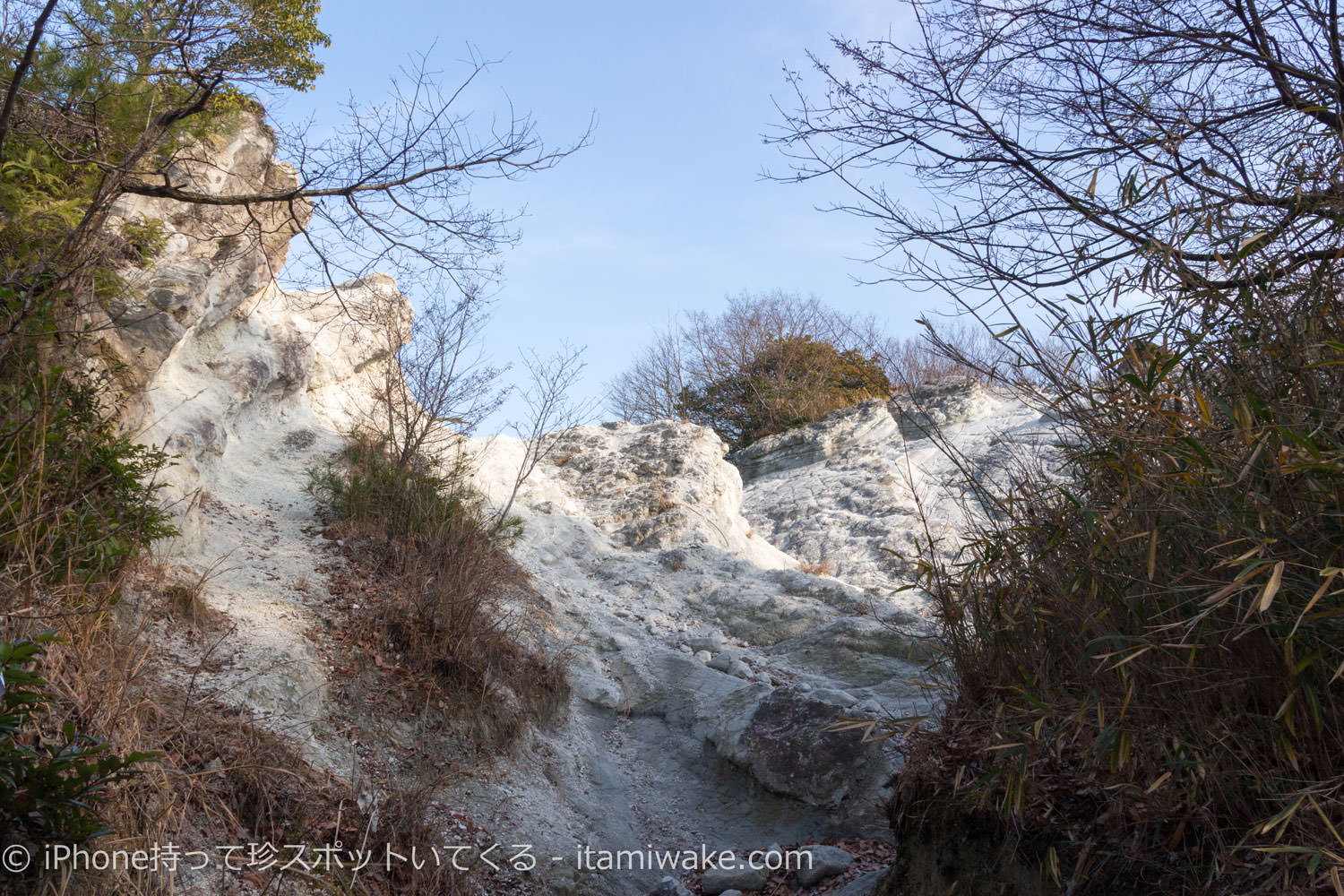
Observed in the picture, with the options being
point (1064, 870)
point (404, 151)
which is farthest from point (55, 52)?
point (1064, 870)

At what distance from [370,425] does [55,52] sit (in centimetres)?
459

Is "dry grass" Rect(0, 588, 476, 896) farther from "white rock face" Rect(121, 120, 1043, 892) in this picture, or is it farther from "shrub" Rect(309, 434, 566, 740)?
"shrub" Rect(309, 434, 566, 740)

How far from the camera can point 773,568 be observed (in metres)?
10.8

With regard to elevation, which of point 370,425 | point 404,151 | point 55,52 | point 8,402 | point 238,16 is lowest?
point 8,402

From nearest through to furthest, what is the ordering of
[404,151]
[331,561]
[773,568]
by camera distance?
[404,151]
[331,561]
[773,568]

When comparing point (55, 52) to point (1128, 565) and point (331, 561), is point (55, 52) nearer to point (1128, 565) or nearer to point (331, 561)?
point (331, 561)

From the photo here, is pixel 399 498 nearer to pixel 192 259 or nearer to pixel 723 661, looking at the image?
pixel 192 259

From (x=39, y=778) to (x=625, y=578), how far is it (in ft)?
24.5

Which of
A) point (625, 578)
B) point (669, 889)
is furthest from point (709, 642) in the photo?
point (669, 889)

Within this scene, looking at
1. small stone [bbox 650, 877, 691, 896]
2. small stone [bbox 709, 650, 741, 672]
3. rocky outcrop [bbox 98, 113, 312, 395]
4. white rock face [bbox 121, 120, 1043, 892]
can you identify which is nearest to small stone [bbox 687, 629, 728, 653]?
white rock face [bbox 121, 120, 1043, 892]

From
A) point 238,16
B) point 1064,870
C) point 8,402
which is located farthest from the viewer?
point 238,16

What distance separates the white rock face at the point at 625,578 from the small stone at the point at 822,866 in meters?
0.64

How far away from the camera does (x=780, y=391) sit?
19109mm

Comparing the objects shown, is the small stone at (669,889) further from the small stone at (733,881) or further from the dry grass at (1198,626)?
the dry grass at (1198,626)
